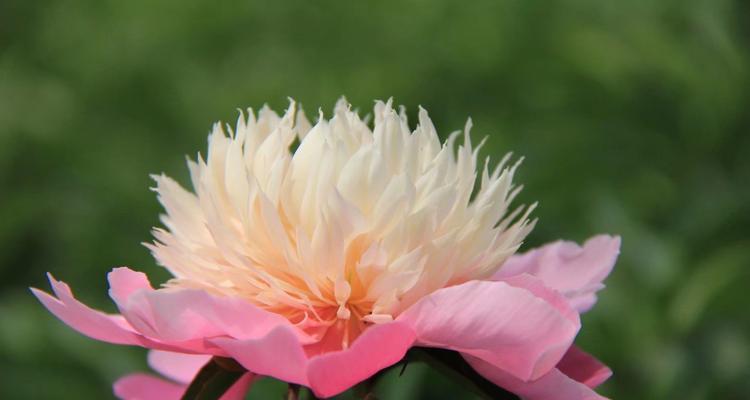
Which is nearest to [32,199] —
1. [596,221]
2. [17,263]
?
[17,263]

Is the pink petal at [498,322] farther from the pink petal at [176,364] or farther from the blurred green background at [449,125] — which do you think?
the blurred green background at [449,125]

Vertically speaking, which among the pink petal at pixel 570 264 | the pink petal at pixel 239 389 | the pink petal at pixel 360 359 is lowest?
the pink petal at pixel 239 389

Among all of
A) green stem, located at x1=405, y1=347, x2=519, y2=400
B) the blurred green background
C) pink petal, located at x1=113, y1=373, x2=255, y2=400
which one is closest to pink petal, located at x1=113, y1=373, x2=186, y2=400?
pink petal, located at x1=113, y1=373, x2=255, y2=400

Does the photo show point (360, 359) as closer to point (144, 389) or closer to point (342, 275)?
point (342, 275)

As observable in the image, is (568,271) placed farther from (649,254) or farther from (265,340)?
(649,254)

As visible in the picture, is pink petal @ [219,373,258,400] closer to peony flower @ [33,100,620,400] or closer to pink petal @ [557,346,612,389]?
peony flower @ [33,100,620,400]

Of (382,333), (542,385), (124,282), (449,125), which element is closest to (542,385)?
(542,385)

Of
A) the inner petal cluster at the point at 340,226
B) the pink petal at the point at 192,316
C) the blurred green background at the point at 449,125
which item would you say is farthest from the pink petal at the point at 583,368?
the blurred green background at the point at 449,125
